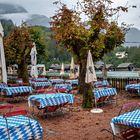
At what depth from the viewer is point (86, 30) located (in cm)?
1459

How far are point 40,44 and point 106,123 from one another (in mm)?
23059

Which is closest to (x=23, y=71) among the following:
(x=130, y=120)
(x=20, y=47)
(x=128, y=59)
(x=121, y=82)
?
(x=20, y=47)

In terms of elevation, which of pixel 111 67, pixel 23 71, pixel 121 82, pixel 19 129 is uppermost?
pixel 23 71

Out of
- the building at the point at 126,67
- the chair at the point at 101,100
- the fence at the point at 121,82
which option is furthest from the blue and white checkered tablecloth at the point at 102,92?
the building at the point at 126,67

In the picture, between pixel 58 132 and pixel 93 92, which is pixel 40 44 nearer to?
pixel 93 92

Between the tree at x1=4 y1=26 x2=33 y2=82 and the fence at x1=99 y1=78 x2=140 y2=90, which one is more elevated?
the tree at x1=4 y1=26 x2=33 y2=82

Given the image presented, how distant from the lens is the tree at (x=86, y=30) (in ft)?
45.5

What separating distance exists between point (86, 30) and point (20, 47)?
1125 centimetres

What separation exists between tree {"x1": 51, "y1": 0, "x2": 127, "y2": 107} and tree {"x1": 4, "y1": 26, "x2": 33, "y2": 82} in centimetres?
640

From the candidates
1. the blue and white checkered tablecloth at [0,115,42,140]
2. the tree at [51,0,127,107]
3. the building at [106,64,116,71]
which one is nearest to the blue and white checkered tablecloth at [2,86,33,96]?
the tree at [51,0,127,107]

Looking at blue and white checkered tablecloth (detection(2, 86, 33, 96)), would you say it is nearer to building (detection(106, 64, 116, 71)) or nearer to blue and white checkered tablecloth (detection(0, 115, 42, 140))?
blue and white checkered tablecloth (detection(0, 115, 42, 140))

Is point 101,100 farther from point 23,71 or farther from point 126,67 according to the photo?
point 126,67

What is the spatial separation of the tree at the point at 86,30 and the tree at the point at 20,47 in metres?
6.40

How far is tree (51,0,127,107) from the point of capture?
546 inches
